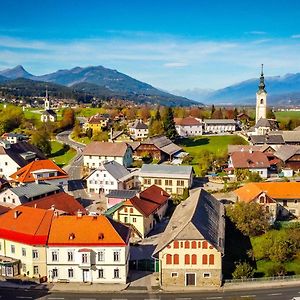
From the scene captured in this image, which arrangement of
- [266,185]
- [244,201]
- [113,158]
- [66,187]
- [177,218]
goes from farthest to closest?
[113,158]
[66,187]
[266,185]
[244,201]
[177,218]

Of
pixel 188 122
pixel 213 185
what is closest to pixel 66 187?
pixel 213 185

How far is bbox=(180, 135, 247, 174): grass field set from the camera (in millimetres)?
96750

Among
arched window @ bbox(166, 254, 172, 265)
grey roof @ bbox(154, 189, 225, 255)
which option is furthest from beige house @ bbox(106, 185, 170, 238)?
arched window @ bbox(166, 254, 172, 265)

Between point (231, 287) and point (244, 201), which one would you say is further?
point (244, 201)

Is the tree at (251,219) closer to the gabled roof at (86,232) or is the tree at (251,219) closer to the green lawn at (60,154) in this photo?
the gabled roof at (86,232)

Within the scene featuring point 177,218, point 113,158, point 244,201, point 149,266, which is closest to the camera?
point 149,266

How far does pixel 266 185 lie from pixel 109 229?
24.9 meters

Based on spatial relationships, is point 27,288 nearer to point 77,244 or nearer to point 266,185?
point 77,244

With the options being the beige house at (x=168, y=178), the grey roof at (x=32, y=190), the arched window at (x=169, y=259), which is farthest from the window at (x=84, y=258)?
the beige house at (x=168, y=178)

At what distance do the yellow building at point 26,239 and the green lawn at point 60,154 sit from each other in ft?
154

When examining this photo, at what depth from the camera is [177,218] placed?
147 ft

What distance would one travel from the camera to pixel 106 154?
80.8 metres

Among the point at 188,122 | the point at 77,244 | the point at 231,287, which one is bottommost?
the point at 231,287

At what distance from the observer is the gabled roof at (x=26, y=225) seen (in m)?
39.4
